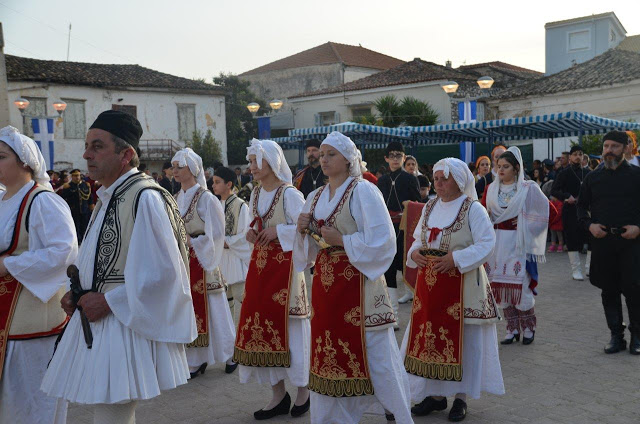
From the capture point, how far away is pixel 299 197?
5.46 m

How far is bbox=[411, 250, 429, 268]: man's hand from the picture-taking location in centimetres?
523

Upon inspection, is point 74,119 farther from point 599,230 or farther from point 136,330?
point 136,330

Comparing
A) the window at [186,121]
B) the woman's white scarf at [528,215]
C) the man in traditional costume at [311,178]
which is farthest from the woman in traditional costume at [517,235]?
the window at [186,121]

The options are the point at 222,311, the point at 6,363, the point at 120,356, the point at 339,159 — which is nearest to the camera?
the point at 120,356

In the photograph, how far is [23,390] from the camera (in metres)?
3.85

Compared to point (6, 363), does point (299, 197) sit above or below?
above

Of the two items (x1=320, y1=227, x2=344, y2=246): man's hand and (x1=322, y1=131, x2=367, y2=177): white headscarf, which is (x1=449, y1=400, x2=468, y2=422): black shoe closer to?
(x1=320, y1=227, x2=344, y2=246): man's hand

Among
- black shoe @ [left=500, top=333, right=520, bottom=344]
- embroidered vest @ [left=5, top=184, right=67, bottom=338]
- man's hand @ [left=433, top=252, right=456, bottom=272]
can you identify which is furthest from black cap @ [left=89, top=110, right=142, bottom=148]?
black shoe @ [left=500, top=333, right=520, bottom=344]

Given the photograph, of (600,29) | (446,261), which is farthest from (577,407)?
(600,29)

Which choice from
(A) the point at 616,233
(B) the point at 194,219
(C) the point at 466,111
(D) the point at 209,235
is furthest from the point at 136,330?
(C) the point at 466,111

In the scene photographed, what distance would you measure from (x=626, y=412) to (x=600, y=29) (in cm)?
4326

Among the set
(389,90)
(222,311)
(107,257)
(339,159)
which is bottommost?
(222,311)

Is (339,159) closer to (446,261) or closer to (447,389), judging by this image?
(446,261)

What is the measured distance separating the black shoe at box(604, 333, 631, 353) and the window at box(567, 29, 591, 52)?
132 ft
